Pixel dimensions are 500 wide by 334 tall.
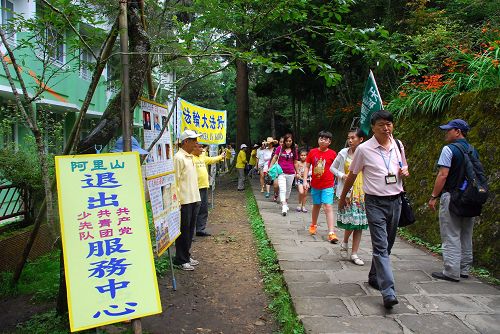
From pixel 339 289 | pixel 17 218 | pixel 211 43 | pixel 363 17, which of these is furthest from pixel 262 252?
pixel 363 17

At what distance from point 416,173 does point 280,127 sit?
70.4 ft

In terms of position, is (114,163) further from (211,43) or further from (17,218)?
(17,218)

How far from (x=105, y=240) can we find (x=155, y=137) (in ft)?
4.53

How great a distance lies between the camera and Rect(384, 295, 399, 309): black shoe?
11.6 ft

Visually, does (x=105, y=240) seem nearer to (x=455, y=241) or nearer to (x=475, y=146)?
(x=455, y=241)

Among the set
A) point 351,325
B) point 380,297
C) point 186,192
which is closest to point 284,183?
point 186,192

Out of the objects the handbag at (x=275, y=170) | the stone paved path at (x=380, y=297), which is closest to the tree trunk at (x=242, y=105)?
the handbag at (x=275, y=170)

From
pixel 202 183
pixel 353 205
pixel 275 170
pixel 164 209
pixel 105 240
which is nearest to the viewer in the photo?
pixel 105 240

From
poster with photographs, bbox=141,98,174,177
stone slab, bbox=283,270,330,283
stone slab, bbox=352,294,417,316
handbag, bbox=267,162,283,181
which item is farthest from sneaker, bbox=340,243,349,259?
handbag, bbox=267,162,283,181

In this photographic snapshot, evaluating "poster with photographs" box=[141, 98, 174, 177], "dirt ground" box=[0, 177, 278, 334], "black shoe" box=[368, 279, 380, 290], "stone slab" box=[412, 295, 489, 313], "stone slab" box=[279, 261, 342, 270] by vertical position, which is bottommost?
"dirt ground" box=[0, 177, 278, 334]

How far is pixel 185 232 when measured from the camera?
4.89m

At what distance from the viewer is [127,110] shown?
319cm

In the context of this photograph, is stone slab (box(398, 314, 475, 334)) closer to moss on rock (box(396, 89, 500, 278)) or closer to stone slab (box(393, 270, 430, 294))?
stone slab (box(393, 270, 430, 294))

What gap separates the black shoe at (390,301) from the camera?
139 inches
